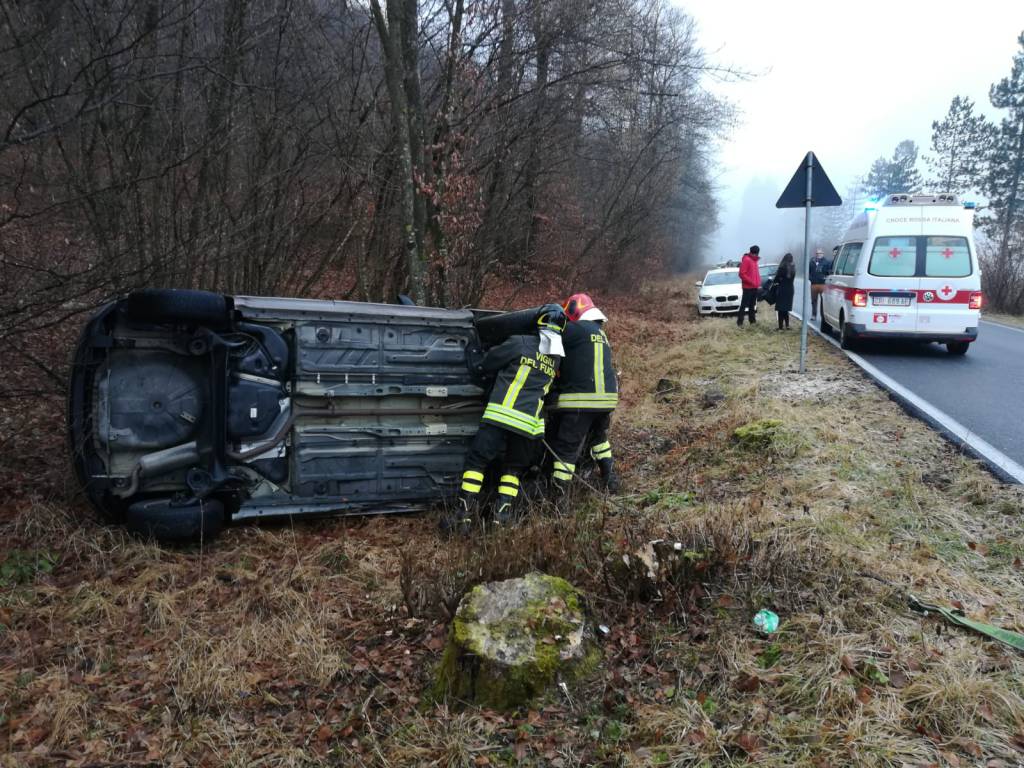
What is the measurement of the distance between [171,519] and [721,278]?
56.3 ft

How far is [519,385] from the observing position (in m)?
4.92

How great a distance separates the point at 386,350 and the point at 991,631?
399 centimetres

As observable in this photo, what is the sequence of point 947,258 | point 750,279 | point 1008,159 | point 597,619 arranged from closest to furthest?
point 597,619 → point 947,258 → point 750,279 → point 1008,159

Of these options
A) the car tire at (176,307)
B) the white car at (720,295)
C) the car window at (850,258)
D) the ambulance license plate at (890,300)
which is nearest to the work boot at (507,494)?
the car tire at (176,307)

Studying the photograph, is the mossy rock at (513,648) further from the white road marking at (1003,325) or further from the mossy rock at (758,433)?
the white road marking at (1003,325)

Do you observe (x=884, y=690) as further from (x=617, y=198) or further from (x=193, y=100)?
(x=617, y=198)

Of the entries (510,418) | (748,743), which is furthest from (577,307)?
(748,743)

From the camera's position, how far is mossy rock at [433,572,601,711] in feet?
9.44

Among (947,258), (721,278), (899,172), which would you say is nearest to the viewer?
(947,258)

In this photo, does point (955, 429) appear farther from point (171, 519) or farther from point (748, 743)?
point (171, 519)

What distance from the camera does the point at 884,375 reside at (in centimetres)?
862

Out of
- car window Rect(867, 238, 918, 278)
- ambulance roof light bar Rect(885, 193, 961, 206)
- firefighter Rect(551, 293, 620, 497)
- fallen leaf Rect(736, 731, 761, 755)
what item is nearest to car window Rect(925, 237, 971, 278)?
car window Rect(867, 238, 918, 278)

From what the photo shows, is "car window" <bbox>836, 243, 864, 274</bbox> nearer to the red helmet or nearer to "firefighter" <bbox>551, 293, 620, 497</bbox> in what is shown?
the red helmet

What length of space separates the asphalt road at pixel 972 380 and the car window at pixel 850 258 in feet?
4.34
